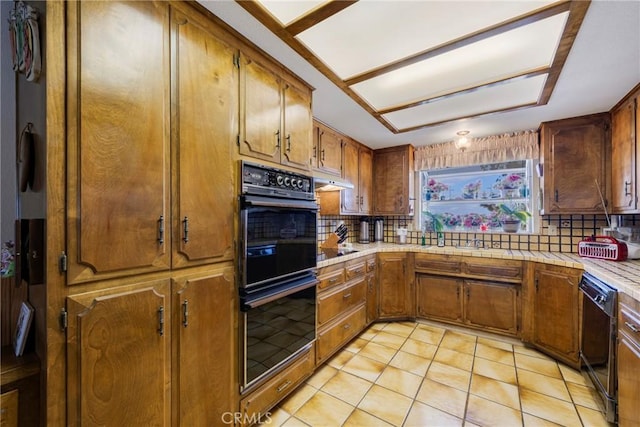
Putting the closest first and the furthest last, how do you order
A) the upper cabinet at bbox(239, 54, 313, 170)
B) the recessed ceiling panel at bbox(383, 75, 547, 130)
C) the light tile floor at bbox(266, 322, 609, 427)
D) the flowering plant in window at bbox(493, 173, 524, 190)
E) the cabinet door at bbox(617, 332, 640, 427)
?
the cabinet door at bbox(617, 332, 640, 427) < the upper cabinet at bbox(239, 54, 313, 170) < the light tile floor at bbox(266, 322, 609, 427) < the recessed ceiling panel at bbox(383, 75, 547, 130) < the flowering plant in window at bbox(493, 173, 524, 190)

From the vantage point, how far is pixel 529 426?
1.62m

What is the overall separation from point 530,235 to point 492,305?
999 mm

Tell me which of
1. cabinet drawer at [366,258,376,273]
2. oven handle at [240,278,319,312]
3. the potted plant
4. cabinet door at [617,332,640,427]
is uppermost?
the potted plant

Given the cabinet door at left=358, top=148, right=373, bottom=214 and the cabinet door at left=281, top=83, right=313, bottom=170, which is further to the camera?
the cabinet door at left=358, top=148, right=373, bottom=214

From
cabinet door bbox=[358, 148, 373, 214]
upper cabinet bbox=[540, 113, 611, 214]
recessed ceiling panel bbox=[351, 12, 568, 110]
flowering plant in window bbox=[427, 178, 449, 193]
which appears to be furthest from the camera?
flowering plant in window bbox=[427, 178, 449, 193]

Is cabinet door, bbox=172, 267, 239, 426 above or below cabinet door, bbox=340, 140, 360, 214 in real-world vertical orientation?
below

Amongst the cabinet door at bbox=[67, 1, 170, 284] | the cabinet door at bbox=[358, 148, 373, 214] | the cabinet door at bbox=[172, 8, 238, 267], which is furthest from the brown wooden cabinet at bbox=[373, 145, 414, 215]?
the cabinet door at bbox=[67, 1, 170, 284]

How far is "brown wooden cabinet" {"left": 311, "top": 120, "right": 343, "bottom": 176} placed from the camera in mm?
2759

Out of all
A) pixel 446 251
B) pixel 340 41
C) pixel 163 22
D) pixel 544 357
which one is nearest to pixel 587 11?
pixel 340 41

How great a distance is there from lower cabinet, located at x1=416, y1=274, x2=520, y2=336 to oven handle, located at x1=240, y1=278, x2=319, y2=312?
1.83 metres

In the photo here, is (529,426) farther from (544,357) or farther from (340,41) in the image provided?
(340,41)

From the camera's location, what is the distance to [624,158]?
7.30 feet

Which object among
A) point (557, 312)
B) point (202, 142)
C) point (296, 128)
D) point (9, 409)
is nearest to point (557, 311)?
point (557, 312)

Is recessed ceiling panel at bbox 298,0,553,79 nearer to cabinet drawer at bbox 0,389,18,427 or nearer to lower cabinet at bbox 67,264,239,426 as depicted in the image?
lower cabinet at bbox 67,264,239,426
